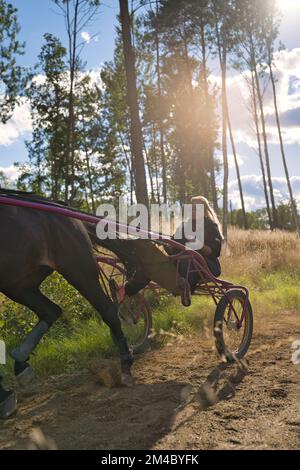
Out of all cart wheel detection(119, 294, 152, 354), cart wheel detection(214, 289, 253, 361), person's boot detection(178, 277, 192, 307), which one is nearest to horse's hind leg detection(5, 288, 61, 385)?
person's boot detection(178, 277, 192, 307)

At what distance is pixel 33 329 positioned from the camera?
3.95 meters

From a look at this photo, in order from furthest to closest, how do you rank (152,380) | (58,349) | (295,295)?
(295,295)
(58,349)
(152,380)

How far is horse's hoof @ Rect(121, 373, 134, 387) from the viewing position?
4.29 metres

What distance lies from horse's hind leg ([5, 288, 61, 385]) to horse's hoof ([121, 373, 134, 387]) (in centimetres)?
86

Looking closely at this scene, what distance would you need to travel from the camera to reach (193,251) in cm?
502

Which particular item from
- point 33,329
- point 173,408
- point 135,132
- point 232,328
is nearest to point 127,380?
point 173,408

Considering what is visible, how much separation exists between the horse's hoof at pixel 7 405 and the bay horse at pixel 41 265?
0.46 feet

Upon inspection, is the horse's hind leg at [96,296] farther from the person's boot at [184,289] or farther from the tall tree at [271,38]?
the tall tree at [271,38]

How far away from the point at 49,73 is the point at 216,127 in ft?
33.2

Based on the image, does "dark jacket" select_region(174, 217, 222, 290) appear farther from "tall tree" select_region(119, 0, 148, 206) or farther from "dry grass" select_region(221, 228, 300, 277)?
"dry grass" select_region(221, 228, 300, 277)

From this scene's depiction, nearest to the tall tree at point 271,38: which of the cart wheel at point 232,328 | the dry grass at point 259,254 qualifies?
the dry grass at point 259,254

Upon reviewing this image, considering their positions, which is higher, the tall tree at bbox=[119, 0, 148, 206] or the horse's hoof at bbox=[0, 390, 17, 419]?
the tall tree at bbox=[119, 0, 148, 206]
